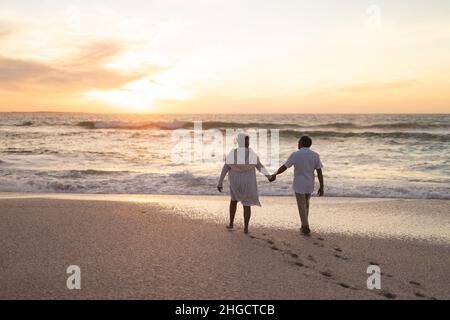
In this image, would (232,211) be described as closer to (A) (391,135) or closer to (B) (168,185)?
(B) (168,185)

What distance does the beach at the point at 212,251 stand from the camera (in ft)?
15.6

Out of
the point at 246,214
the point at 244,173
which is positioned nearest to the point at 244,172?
the point at 244,173

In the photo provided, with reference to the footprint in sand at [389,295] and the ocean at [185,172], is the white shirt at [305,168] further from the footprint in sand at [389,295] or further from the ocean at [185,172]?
the ocean at [185,172]

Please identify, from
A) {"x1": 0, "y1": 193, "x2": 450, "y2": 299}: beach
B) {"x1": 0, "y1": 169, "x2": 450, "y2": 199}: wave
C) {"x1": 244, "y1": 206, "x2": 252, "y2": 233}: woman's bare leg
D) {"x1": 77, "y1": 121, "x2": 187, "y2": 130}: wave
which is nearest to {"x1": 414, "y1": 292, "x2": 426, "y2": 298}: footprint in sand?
{"x1": 0, "y1": 193, "x2": 450, "y2": 299}: beach

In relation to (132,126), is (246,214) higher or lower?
lower

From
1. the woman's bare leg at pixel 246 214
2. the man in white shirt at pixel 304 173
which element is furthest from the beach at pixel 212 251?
the man in white shirt at pixel 304 173

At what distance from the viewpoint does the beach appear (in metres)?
4.75

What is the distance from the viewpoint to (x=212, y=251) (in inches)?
246

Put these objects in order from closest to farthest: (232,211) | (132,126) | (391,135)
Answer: (232,211) < (391,135) < (132,126)

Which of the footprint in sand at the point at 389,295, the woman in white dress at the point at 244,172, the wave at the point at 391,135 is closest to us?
the footprint in sand at the point at 389,295

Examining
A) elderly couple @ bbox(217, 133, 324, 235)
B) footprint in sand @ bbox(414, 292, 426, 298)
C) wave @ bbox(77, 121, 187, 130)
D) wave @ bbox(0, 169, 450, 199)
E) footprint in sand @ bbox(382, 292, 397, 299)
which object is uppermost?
wave @ bbox(77, 121, 187, 130)

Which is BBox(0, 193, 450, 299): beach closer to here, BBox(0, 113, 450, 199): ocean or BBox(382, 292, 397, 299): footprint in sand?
BBox(382, 292, 397, 299): footprint in sand
